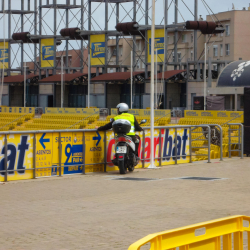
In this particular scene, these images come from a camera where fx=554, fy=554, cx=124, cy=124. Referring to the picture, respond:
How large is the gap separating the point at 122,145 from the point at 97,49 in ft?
196

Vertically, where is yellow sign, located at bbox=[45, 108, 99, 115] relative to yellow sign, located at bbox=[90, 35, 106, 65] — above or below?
below

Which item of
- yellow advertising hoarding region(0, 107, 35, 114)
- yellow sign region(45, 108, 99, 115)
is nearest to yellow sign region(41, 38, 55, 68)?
yellow advertising hoarding region(0, 107, 35, 114)

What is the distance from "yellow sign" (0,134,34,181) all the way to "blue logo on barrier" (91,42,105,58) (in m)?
59.9

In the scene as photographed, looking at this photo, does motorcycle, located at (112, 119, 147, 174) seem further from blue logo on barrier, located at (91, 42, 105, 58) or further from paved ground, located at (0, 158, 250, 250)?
blue logo on barrier, located at (91, 42, 105, 58)

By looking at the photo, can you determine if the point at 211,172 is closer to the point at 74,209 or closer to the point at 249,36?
the point at 74,209

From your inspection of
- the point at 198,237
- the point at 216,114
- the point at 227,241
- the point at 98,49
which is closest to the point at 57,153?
the point at 227,241

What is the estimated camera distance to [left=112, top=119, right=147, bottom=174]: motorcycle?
13.8 meters

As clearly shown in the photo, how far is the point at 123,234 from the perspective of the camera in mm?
7145

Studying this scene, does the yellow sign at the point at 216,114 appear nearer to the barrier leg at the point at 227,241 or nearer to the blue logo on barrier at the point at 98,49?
the barrier leg at the point at 227,241

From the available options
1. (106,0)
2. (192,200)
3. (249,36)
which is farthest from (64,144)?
(249,36)

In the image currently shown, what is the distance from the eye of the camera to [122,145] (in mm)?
13773

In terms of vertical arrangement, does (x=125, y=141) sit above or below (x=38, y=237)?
above

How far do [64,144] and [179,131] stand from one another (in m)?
4.47

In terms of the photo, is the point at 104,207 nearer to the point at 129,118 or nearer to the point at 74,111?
the point at 129,118
